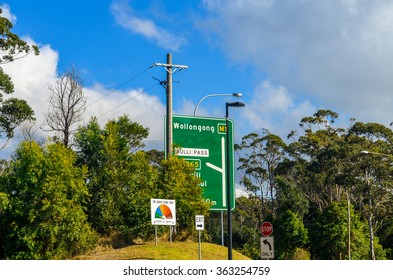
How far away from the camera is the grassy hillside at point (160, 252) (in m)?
28.8

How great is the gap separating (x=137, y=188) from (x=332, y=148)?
34.4 metres

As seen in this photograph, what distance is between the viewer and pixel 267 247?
22750mm

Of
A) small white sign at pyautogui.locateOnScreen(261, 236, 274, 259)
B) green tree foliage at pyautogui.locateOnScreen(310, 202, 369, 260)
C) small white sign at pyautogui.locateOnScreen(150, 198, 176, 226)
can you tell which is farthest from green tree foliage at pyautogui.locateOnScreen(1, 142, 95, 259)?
green tree foliage at pyautogui.locateOnScreen(310, 202, 369, 260)

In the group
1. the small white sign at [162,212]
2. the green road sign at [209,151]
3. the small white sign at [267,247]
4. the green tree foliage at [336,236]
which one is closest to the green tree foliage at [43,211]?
the small white sign at [162,212]

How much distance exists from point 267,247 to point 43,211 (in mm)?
12536

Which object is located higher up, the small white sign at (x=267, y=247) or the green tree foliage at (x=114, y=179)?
the green tree foliage at (x=114, y=179)

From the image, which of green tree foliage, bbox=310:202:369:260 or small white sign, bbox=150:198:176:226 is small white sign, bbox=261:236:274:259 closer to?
small white sign, bbox=150:198:176:226

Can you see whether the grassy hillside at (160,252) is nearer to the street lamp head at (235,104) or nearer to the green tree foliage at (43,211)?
the green tree foliage at (43,211)

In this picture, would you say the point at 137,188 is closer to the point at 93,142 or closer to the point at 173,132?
the point at 93,142

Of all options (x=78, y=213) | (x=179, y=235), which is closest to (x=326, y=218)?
(x=179, y=235)

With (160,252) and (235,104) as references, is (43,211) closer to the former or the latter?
(160,252)

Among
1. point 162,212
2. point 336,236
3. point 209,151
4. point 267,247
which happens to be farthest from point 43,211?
point 336,236

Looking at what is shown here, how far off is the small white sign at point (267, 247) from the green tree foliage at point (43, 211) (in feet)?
36.6
